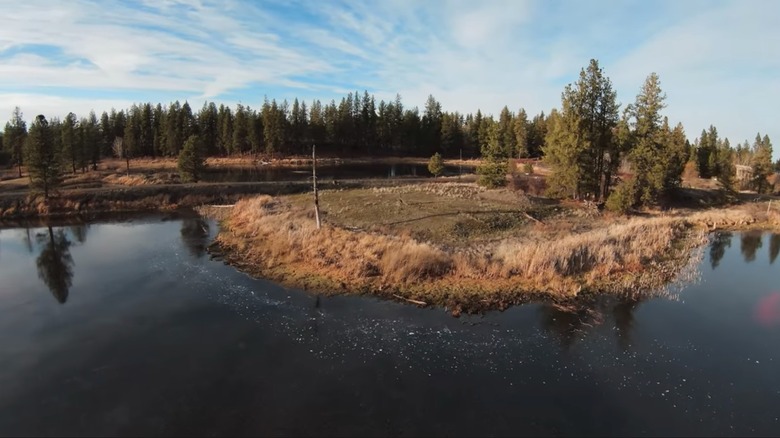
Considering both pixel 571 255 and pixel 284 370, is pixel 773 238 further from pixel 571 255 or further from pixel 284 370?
pixel 284 370

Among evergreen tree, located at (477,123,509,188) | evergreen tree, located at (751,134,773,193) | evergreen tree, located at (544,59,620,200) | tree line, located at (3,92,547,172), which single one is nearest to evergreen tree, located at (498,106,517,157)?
tree line, located at (3,92,547,172)

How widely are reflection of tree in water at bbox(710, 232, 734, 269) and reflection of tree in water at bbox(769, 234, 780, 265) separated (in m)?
2.75

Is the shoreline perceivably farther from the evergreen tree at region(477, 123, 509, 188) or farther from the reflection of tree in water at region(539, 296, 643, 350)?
the reflection of tree in water at region(539, 296, 643, 350)

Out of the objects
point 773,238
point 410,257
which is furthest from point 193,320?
point 773,238

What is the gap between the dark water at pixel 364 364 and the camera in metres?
14.0

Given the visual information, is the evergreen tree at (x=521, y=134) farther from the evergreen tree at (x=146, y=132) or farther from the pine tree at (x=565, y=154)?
the evergreen tree at (x=146, y=132)

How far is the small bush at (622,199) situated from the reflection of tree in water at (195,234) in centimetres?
3480

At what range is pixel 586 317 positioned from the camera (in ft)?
69.3

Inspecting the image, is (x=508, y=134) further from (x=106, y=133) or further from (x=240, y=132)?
(x=106, y=133)

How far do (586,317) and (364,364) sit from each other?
10.6 meters

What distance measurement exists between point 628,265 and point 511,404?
1660 centimetres

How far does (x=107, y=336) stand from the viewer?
63.9ft

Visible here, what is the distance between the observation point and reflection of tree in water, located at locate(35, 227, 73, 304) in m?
26.0

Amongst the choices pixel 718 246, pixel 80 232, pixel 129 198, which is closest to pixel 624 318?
pixel 718 246
